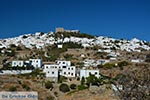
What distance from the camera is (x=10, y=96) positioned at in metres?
22.8

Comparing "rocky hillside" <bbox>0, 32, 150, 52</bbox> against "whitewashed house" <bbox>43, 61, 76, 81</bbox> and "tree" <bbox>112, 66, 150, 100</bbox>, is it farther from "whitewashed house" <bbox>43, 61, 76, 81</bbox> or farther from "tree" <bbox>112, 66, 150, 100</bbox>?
"tree" <bbox>112, 66, 150, 100</bbox>

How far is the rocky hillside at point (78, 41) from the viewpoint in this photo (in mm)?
94250

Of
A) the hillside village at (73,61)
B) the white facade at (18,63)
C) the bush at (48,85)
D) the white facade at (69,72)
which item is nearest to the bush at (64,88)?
the hillside village at (73,61)

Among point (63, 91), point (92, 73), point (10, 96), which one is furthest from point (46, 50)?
point (10, 96)

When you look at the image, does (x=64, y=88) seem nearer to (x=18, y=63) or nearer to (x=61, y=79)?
(x=61, y=79)

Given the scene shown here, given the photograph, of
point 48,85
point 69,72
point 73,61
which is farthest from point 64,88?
point 73,61

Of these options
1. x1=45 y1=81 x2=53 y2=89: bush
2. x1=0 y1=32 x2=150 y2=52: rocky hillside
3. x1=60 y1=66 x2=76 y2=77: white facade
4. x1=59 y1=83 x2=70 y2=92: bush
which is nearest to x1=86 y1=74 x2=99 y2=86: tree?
x1=59 y1=83 x2=70 y2=92: bush

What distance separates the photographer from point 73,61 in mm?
69125

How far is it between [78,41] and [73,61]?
97.5ft

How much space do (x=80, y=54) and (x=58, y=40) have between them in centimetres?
2266

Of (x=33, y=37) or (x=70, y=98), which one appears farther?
(x=33, y=37)

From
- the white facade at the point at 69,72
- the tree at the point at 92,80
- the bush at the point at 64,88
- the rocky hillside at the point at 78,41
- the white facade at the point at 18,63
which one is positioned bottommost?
the bush at the point at 64,88

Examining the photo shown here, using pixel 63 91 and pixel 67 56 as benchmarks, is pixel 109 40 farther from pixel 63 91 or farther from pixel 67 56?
pixel 63 91

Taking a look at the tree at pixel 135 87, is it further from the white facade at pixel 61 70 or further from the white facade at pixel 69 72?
the white facade at pixel 69 72
